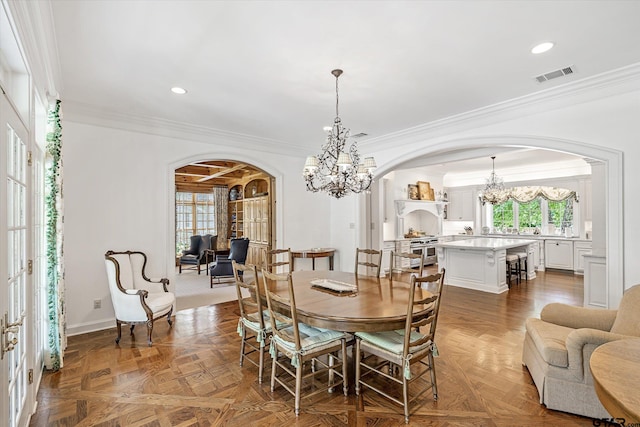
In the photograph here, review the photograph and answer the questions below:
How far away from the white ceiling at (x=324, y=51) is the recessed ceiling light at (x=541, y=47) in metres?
0.05

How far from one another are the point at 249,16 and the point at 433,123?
317 centimetres

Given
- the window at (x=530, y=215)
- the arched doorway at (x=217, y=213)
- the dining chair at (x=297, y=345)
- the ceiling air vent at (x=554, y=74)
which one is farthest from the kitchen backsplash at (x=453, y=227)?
the dining chair at (x=297, y=345)

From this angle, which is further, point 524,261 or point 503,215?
point 503,215

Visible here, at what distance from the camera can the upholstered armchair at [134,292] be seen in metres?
3.55

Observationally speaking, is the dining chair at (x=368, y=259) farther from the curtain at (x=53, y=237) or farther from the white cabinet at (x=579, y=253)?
the white cabinet at (x=579, y=253)

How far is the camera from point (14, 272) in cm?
191

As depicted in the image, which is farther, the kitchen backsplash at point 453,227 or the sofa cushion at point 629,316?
the kitchen backsplash at point 453,227

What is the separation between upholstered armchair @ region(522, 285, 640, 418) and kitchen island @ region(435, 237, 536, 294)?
3.22m

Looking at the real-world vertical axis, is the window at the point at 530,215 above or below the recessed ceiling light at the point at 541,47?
below

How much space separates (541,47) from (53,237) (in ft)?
14.5

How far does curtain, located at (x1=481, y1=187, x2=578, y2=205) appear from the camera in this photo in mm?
7988

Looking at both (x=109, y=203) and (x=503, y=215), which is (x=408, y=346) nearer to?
(x=109, y=203)

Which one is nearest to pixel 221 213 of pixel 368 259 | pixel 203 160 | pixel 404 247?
pixel 203 160

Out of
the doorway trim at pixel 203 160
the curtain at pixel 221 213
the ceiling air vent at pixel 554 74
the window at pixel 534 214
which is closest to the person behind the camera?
the ceiling air vent at pixel 554 74
